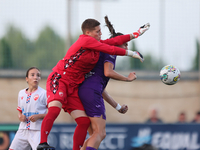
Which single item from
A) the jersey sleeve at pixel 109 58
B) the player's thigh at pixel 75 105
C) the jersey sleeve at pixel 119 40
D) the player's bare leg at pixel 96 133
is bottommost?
the player's bare leg at pixel 96 133

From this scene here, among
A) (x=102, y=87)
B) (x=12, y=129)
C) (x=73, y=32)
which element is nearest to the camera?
(x=102, y=87)

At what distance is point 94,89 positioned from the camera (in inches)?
173

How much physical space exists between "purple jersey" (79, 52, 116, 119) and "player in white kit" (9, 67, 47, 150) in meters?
0.88

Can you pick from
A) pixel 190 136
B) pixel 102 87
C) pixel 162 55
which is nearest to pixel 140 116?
pixel 162 55

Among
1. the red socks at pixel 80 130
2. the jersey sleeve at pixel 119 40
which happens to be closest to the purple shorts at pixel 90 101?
the red socks at pixel 80 130

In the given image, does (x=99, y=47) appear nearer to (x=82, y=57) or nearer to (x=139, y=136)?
(x=82, y=57)

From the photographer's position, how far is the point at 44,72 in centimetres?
1021

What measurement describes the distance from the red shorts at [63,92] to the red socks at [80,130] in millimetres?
174

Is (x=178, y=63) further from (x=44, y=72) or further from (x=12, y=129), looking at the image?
(x=12, y=129)

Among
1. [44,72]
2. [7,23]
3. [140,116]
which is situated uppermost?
[7,23]

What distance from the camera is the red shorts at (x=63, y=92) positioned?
412cm

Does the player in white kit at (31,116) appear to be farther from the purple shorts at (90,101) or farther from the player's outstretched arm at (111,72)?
the player's outstretched arm at (111,72)

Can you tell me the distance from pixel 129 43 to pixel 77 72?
6.24 metres

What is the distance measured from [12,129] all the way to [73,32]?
13.5 feet
